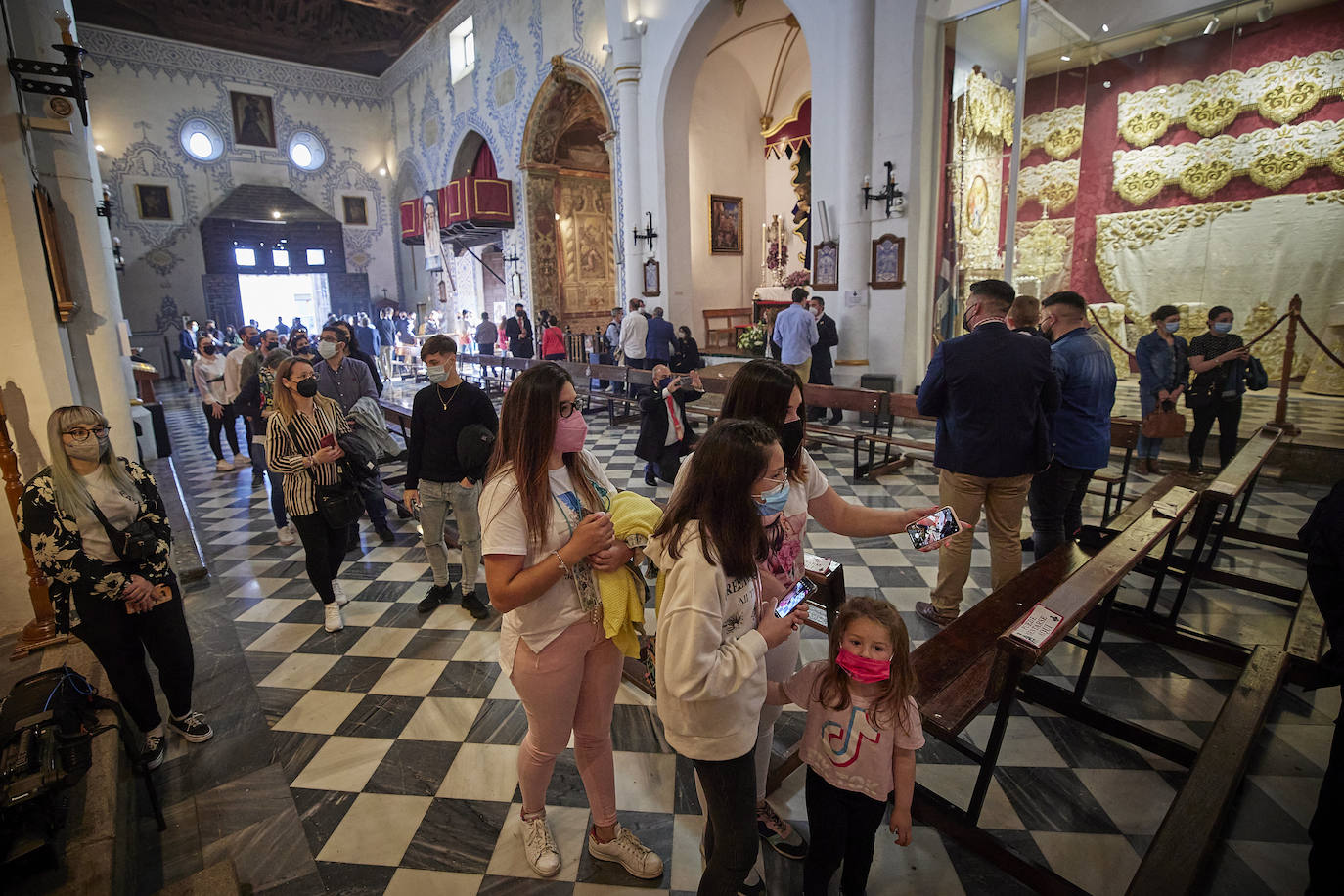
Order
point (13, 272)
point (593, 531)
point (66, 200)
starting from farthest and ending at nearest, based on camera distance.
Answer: point (66, 200)
point (13, 272)
point (593, 531)

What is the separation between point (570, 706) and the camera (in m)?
1.95

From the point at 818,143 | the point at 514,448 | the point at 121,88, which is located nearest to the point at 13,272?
the point at 514,448

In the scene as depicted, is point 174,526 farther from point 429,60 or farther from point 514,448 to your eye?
point 429,60

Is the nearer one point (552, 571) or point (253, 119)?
point (552, 571)

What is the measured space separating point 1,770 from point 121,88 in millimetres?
23104

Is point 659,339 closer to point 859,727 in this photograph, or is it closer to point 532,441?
point 532,441

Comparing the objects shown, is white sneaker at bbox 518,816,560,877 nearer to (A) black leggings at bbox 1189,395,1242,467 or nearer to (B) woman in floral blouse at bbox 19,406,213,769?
(B) woman in floral blouse at bbox 19,406,213,769

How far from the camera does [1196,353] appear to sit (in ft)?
20.0

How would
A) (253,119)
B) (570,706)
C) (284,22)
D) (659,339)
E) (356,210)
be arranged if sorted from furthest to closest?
(356,210), (253,119), (284,22), (659,339), (570,706)

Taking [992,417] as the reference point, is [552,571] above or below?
below

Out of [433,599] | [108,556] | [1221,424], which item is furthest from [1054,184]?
[108,556]

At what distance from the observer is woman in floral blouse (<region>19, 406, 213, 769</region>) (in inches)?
97.0

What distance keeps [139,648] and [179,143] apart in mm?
21863

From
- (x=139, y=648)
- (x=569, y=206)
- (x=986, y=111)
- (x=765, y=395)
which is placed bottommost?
(x=139, y=648)
